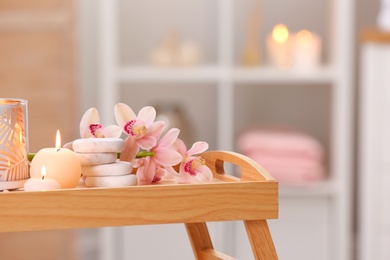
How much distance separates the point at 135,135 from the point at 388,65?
2.13 m

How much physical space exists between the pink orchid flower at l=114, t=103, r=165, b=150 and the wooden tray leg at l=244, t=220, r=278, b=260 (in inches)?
6.7

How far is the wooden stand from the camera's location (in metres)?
0.98

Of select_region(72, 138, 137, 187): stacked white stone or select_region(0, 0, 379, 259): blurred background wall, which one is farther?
select_region(0, 0, 379, 259): blurred background wall

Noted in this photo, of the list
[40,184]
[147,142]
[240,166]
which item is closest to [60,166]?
[40,184]

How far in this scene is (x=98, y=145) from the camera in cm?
106

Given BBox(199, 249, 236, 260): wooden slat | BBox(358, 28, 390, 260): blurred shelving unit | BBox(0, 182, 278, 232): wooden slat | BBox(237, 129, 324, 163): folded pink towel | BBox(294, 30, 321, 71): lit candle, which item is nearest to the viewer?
BBox(0, 182, 278, 232): wooden slat

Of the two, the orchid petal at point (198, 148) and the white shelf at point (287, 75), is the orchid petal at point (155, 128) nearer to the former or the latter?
the orchid petal at point (198, 148)

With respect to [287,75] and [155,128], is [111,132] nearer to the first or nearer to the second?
[155,128]

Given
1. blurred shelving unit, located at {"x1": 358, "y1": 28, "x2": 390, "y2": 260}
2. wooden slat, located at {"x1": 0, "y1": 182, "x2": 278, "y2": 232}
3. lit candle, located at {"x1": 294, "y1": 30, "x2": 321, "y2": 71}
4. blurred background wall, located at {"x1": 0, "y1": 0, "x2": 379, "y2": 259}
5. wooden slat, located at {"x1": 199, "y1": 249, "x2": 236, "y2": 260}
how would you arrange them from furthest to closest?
1. blurred background wall, located at {"x1": 0, "y1": 0, "x2": 379, "y2": 259}
2. lit candle, located at {"x1": 294, "y1": 30, "x2": 321, "y2": 71}
3. blurred shelving unit, located at {"x1": 358, "y1": 28, "x2": 390, "y2": 260}
4. wooden slat, located at {"x1": 199, "y1": 249, "x2": 236, "y2": 260}
5. wooden slat, located at {"x1": 0, "y1": 182, "x2": 278, "y2": 232}

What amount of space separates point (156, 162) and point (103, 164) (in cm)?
8

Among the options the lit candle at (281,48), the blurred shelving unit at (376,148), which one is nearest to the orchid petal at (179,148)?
the blurred shelving unit at (376,148)

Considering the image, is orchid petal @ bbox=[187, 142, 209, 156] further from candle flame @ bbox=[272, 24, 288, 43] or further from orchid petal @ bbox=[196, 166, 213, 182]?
candle flame @ bbox=[272, 24, 288, 43]

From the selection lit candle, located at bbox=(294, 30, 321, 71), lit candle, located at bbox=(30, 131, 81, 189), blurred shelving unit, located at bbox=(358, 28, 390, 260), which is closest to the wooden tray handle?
lit candle, located at bbox=(30, 131, 81, 189)

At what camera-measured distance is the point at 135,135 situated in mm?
1115
